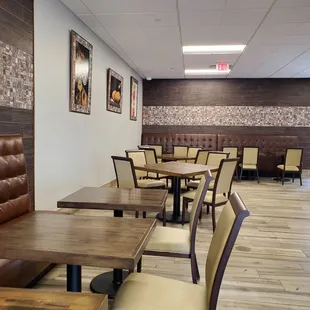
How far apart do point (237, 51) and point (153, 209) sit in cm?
487

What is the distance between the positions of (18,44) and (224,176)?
9.05 ft

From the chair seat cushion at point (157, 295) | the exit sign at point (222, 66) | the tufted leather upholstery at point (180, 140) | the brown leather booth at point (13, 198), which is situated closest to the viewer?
the chair seat cushion at point (157, 295)

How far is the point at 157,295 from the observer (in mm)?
1538

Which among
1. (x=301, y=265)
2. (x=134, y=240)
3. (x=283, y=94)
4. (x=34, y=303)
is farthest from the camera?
(x=283, y=94)

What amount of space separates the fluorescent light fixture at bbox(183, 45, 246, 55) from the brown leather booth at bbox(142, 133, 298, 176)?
3208 millimetres

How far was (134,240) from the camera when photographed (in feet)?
4.90

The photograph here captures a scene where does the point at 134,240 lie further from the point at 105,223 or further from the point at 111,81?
the point at 111,81

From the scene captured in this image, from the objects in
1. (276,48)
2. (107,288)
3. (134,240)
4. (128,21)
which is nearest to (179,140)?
(276,48)

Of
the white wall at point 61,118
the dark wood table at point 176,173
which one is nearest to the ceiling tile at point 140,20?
the white wall at point 61,118

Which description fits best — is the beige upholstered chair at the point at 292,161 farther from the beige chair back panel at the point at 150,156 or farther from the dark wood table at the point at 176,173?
the dark wood table at the point at 176,173

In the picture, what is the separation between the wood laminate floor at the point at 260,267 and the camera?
96.9 inches

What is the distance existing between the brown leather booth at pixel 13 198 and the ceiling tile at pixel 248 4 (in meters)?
2.96

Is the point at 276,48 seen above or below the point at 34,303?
above

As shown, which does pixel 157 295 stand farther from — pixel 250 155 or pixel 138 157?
pixel 250 155
